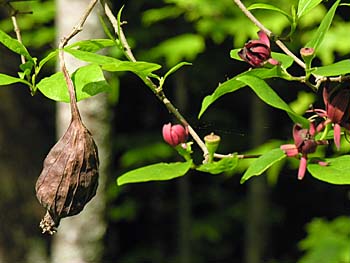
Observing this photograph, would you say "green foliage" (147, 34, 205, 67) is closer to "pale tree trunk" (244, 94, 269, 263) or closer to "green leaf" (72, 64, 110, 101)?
"pale tree trunk" (244, 94, 269, 263)

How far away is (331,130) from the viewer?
3.22 feet

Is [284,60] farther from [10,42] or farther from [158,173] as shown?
[10,42]

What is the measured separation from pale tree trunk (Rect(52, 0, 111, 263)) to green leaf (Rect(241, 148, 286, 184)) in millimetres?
1811

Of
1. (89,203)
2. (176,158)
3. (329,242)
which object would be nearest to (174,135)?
(89,203)

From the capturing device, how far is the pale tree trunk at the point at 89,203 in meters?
2.72

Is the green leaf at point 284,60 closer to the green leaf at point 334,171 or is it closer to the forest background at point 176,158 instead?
the green leaf at point 334,171

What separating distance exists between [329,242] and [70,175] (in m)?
2.39

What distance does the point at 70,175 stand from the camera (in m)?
0.98

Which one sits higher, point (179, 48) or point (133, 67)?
point (133, 67)

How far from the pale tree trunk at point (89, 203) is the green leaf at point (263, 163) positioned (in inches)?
71.3

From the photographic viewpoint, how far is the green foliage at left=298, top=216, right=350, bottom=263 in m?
3.10

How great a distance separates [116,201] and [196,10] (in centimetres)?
170

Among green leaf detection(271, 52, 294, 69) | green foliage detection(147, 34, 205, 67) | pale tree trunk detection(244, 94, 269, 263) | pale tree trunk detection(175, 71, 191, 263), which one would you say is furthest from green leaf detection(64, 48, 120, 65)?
pale tree trunk detection(175, 71, 191, 263)

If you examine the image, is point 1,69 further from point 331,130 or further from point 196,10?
point 331,130
